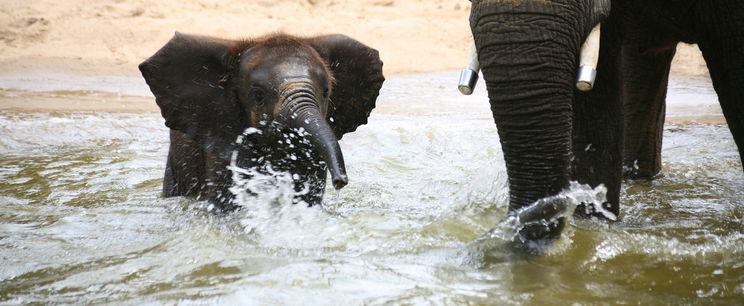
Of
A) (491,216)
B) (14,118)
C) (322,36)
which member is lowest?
(14,118)

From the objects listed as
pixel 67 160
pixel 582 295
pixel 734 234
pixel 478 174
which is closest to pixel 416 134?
pixel 478 174

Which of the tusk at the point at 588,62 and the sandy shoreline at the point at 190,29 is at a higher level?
the tusk at the point at 588,62

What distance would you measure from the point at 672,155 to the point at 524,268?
14.2ft

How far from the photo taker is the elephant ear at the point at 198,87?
5352mm

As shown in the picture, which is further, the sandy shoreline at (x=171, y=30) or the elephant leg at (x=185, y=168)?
the sandy shoreline at (x=171, y=30)

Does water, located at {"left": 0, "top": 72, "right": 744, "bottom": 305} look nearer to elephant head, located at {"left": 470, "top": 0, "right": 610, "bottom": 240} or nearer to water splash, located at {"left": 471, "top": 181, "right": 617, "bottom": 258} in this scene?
water splash, located at {"left": 471, "top": 181, "right": 617, "bottom": 258}

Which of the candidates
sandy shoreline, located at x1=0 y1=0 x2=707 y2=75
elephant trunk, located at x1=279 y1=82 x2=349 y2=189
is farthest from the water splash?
sandy shoreline, located at x1=0 y1=0 x2=707 y2=75

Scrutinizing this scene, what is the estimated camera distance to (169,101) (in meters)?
5.45

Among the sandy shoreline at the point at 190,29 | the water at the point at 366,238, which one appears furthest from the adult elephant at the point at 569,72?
the sandy shoreline at the point at 190,29

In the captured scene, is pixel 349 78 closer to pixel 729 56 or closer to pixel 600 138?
pixel 600 138

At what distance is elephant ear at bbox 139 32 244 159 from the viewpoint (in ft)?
17.6

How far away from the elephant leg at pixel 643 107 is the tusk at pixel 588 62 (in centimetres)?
272

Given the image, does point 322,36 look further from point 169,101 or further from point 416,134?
point 416,134

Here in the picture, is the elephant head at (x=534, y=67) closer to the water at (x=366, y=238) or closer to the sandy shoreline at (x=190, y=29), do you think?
the water at (x=366, y=238)
